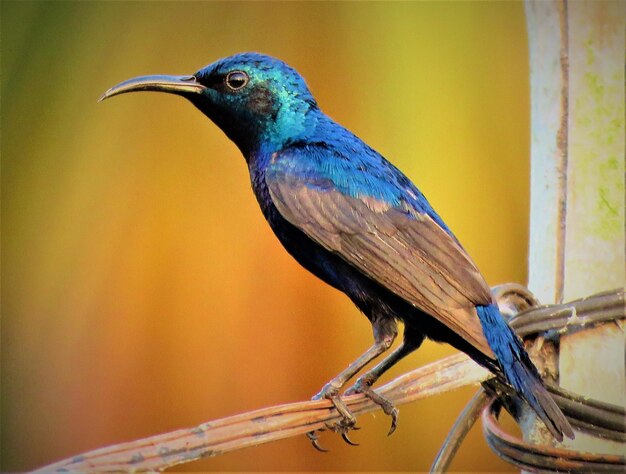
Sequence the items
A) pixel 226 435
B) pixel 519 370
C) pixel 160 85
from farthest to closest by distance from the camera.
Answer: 1. pixel 160 85
2. pixel 519 370
3. pixel 226 435

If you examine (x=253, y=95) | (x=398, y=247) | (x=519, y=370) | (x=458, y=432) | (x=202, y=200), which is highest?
(x=253, y=95)

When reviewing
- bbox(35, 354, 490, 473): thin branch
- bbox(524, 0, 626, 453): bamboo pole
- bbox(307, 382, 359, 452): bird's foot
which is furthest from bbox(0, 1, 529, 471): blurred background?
bbox(35, 354, 490, 473): thin branch

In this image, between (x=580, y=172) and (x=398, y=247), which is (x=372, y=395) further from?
(x=580, y=172)

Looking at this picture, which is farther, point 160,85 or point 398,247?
point 160,85

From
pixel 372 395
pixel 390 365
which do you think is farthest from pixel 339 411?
pixel 390 365

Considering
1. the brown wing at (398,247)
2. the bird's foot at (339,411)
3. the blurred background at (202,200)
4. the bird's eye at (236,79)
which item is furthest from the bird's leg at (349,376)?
the bird's eye at (236,79)

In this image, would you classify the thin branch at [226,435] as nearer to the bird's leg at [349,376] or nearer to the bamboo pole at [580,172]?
the bird's leg at [349,376]
